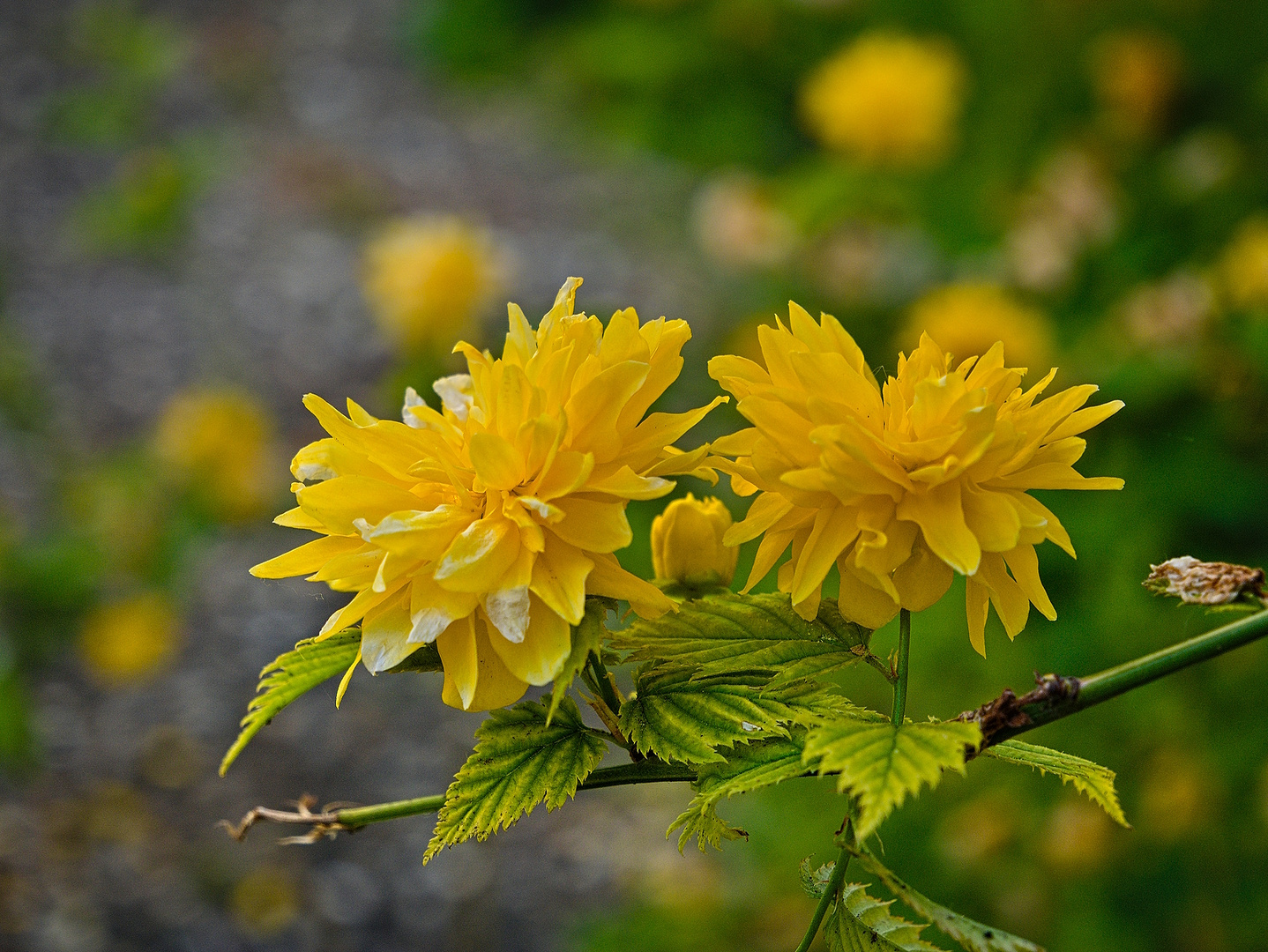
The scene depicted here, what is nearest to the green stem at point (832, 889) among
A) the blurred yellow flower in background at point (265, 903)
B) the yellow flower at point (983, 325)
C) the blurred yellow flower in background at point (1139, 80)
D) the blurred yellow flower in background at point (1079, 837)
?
the blurred yellow flower in background at point (1079, 837)

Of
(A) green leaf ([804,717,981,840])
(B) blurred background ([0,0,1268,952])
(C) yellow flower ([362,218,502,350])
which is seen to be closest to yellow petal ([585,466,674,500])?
(A) green leaf ([804,717,981,840])

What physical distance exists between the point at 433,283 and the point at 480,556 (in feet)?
4.99

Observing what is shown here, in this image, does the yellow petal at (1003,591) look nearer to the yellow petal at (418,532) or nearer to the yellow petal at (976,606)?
the yellow petal at (976,606)

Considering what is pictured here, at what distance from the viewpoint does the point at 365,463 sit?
0.46 m

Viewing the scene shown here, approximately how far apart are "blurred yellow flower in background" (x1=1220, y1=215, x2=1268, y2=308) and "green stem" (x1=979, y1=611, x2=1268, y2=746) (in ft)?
Result: 3.55

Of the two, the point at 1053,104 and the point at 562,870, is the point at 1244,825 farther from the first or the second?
the point at 1053,104

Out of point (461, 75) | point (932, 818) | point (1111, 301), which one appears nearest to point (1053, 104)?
point (1111, 301)

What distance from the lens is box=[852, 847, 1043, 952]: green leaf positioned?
0.38 m

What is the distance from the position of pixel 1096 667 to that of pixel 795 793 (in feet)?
Result: 1.83

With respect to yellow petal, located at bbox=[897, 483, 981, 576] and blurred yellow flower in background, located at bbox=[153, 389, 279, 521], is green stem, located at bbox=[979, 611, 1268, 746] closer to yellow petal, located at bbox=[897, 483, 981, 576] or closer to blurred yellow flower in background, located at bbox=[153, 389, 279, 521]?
yellow petal, located at bbox=[897, 483, 981, 576]

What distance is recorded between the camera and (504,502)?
439 millimetres

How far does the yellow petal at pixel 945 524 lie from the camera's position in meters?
0.41

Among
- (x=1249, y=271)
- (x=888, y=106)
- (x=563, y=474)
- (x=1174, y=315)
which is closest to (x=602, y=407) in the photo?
(x=563, y=474)

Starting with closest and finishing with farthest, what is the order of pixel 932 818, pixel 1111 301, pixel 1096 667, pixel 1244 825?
pixel 1096 667, pixel 1244 825, pixel 932 818, pixel 1111 301
